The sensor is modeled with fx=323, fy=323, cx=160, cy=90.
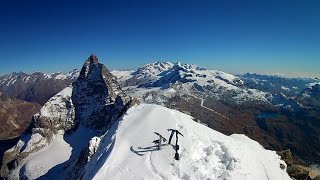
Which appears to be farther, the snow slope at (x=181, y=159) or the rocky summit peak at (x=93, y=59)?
the rocky summit peak at (x=93, y=59)

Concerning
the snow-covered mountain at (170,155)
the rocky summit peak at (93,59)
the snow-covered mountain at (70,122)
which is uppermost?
the snow-covered mountain at (170,155)

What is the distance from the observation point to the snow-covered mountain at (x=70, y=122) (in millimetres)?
141375

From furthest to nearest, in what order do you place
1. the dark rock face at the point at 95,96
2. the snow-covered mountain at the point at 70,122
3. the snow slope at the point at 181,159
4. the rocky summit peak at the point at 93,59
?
the rocky summit peak at the point at 93,59
the dark rock face at the point at 95,96
the snow-covered mountain at the point at 70,122
the snow slope at the point at 181,159

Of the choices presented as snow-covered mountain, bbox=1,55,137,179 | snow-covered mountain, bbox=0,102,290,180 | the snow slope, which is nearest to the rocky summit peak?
snow-covered mountain, bbox=1,55,137,179

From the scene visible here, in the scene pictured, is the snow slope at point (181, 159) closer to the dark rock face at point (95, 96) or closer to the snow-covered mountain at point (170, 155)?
the snow-covered mountain at point (170, 155)

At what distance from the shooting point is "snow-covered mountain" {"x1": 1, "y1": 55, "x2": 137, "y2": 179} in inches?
5566

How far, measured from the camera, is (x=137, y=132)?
4609 centimetres

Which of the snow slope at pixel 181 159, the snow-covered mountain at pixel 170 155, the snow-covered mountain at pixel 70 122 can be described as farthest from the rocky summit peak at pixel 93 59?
the snow slope at pixel 181 159

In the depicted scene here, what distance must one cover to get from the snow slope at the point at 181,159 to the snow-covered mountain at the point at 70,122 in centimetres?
8773

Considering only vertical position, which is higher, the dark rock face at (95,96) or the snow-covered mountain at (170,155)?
the snow-covered mountain at (170,155)

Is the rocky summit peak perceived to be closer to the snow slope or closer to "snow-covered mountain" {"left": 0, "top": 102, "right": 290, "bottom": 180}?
"snow-covered mountain" {"left": 0, "top": 102, "right": 290, "bottom": 180}

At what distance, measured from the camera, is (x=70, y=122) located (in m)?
170

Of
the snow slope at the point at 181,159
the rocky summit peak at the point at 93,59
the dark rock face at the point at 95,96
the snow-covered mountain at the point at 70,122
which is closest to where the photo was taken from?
the snow slope at the point at 181,159

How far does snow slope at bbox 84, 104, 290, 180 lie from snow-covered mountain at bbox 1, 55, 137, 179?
3454 inches
